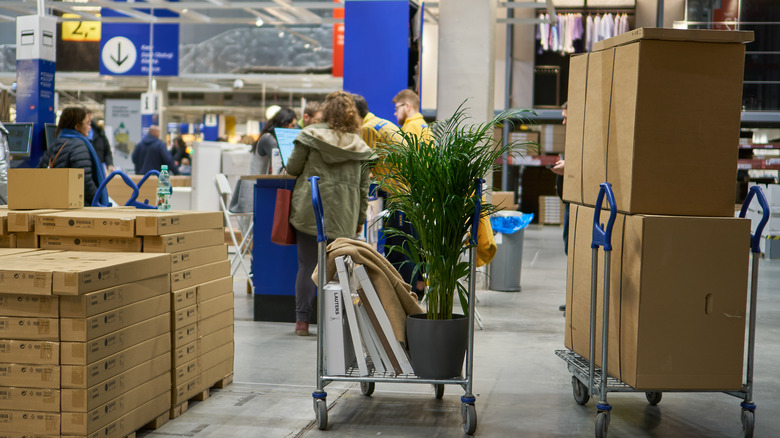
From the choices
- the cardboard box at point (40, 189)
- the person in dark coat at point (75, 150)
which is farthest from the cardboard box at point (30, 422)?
the person in dark coat at point (75, 150)

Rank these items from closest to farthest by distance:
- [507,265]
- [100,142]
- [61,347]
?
[61,347], [507,265], [100,142]

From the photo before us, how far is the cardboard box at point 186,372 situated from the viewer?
10.9 ft

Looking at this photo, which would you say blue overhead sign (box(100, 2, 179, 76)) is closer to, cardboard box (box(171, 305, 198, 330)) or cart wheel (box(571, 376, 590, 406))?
cardboard box (box(171, 305, 198, 330))

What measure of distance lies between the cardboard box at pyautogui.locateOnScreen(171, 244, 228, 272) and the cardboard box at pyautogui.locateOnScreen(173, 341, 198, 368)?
1.08ft

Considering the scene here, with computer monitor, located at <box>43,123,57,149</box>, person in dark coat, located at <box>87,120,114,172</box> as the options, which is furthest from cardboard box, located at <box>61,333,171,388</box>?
person in dark coat, located at <box>87,120,114,172</box>

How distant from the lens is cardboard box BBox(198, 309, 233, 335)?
3.57 m

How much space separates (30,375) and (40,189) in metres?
1.16

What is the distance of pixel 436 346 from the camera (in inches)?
129

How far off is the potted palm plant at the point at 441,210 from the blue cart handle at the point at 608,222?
0.39 meters

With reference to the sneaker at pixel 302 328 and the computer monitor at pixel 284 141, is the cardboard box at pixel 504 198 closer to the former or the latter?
the computer monitor at pixel 284 141

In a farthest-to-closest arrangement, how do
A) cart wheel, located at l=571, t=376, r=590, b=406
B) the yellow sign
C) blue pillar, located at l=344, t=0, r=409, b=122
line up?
1. the yellow sign
2. blue pillar, located at l=344, t=0, r=409, b=122
3. cart wheel, located at l=571, t=376, r=590, b=406

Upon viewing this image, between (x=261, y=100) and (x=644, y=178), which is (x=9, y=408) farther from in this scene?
(x=261, y=100)

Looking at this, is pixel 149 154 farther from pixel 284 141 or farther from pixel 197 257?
pixel 197 257

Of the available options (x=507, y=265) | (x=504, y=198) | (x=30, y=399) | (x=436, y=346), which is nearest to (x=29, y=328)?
(x=30, y=399)
